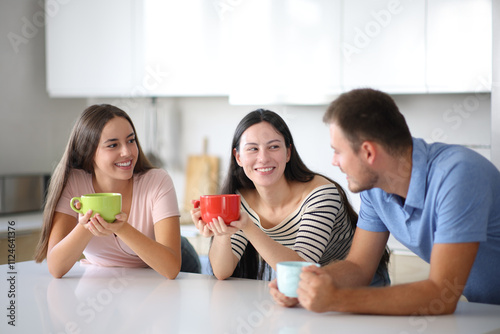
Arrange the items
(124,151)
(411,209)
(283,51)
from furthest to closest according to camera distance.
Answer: (283,51) < (124,151) < (411,209)

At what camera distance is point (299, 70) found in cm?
315

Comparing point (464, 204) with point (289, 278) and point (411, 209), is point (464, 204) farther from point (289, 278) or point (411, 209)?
point (289, 278)

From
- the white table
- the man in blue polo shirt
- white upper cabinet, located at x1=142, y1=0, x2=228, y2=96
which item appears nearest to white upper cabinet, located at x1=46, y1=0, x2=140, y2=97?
white upper cabinet, located at x1=142, y1=0, x2=228, y2=96

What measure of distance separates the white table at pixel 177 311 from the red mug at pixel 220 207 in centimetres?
20

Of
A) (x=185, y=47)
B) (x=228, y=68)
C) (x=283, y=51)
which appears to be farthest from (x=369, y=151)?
(x=185, y=47)

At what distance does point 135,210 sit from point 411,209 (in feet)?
3.15

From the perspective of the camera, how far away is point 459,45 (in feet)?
8.89

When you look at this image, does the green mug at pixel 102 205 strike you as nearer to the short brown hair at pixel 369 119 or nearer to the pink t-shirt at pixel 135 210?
the pink t-shirt at pixel 135 210

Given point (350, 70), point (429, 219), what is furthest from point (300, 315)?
point (350, 70)

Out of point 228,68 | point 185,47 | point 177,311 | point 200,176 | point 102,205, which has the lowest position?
point 177,311

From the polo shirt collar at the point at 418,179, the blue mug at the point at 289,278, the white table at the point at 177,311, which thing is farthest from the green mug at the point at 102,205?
the polo shirt collar at the point at 418,179

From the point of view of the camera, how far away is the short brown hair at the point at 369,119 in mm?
1404

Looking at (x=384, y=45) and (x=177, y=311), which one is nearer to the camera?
(x=177, y=311)

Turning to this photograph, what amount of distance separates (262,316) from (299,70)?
2.00m
